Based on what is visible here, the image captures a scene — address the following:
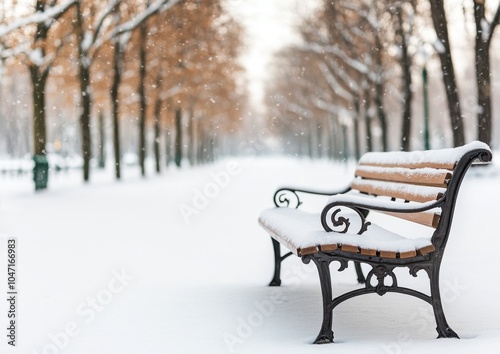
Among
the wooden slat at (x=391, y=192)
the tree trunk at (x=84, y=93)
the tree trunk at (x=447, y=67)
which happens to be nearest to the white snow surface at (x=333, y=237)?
the wooden slat at (x=391, y=192)

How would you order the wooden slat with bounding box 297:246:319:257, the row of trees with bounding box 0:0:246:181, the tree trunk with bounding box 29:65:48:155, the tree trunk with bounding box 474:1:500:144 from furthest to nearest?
the tree trunk with bounding box 29:65:48:155 → the row of trees with bounding box 0:0:246:181 → the tree trunk with bounding box 474:1:500:144 → the wooden slat with bounding box 297:246:319:257

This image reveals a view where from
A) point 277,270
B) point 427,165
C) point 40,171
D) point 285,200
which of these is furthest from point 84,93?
point 427,165

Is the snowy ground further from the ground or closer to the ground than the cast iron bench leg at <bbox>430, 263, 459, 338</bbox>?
closer to the ground

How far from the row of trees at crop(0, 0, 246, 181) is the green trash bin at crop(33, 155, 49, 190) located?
0.30m

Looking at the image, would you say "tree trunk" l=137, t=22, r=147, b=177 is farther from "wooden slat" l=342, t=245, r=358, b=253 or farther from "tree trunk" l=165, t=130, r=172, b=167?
"wooden slat" l=342, t=245, r=358, b=253

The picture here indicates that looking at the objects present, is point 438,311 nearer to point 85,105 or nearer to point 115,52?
point 85,105

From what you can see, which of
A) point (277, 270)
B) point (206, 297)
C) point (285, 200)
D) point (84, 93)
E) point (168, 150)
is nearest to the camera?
point (206, 297)

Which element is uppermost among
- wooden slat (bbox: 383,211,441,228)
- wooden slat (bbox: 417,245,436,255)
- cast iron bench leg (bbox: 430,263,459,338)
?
wooden slat (bbox: 383,211,441,228)

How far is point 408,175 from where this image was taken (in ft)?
16.3
